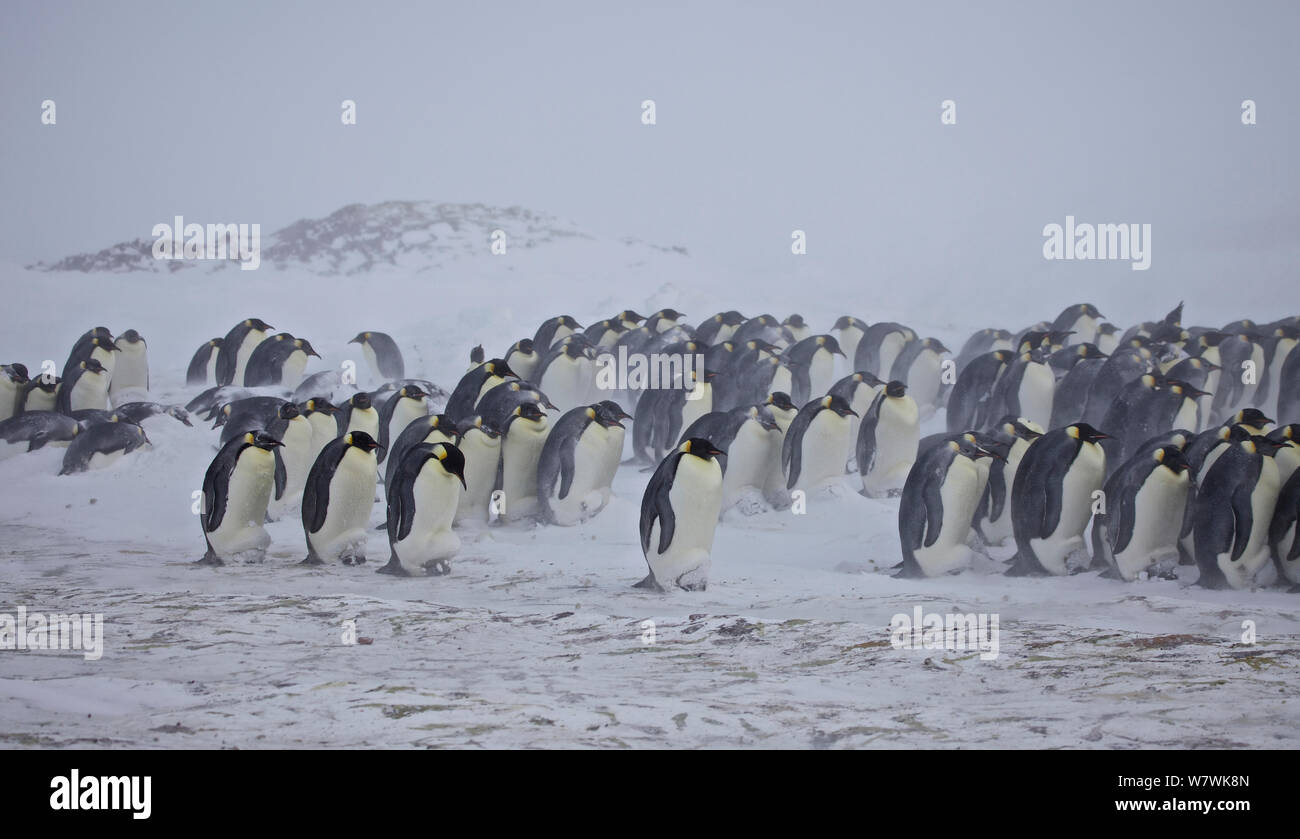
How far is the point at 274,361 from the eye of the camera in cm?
905

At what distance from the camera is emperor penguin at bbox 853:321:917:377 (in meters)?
9.88

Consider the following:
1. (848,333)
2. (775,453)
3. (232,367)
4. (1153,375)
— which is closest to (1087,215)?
(848,333)

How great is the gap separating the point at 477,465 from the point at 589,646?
87.6 inches

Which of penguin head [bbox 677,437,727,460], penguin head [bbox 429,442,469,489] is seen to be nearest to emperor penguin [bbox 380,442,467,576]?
penguin head [bbox 429,442,469,489]

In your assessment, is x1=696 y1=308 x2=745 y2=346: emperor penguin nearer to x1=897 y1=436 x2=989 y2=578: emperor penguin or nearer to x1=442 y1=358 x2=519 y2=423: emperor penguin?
x1=442 y1=358 x2=519 y2=423: emperor penguin

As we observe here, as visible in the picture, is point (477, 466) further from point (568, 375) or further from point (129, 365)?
point (129, 365)

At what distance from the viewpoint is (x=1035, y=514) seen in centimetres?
519

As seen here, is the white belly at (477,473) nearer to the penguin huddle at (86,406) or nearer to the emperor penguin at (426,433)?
the emperor penguin at (426,433)

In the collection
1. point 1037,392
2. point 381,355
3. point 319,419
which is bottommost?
point 319,419

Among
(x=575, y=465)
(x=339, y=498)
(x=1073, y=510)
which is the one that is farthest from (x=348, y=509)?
(x=1073, y=510)

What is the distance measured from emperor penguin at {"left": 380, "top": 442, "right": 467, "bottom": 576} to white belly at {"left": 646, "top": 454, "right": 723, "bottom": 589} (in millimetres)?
921

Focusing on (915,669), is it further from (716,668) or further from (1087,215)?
(1087,215)

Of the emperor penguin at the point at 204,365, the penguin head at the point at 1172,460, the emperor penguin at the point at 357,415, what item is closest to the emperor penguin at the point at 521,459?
the emperor penguin at the point at 357,415
